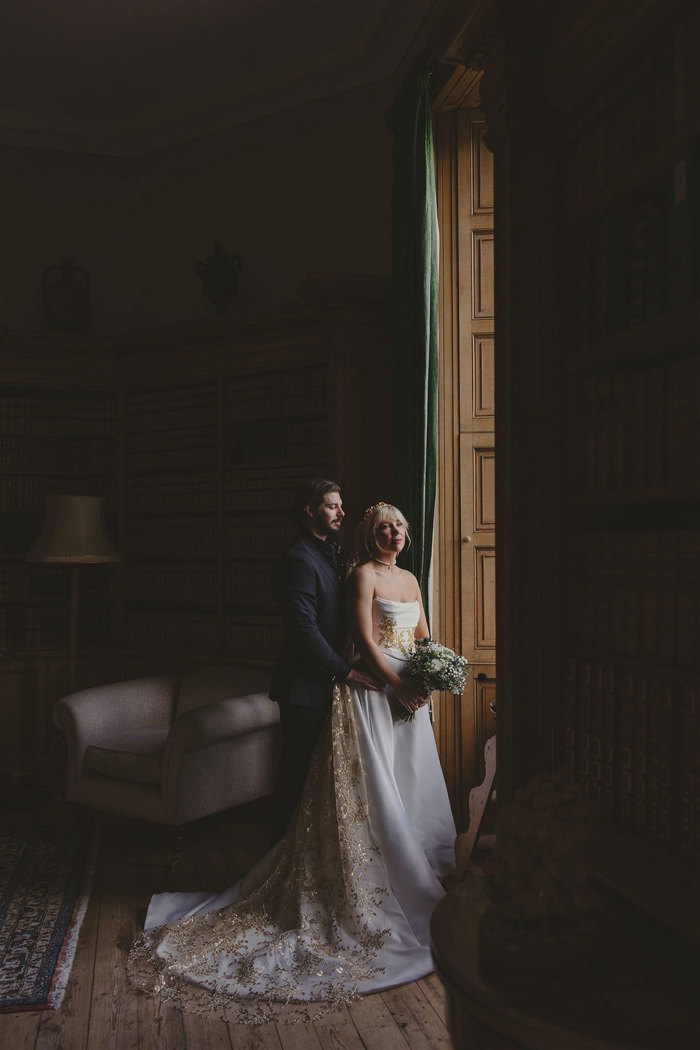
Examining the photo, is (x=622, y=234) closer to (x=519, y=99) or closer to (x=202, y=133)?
(x=519, y=99)

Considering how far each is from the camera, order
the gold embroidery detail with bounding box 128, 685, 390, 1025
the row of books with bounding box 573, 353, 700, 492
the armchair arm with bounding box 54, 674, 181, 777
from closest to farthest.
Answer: the row of books with bounding box 573, 353, 700, 492
the gold embroidery detail with bounding box 128, 685, 390, 1025
the armchair arm with bounding box 54, 674, 181, 777

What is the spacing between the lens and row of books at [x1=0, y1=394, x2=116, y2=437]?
213 inches

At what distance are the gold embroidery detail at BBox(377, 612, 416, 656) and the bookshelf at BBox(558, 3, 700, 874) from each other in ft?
4.44

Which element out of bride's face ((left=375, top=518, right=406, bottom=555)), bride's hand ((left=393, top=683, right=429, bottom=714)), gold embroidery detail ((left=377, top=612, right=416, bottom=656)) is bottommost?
bride's hand ((left=393, top=683, right=429, bottom=714))

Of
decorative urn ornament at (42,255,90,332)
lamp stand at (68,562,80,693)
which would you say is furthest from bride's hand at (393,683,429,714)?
decorative urn ornament at (42,255,90,332)

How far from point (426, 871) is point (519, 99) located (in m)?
2.42

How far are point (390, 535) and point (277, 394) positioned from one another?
5.72 ft

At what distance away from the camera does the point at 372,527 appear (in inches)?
135

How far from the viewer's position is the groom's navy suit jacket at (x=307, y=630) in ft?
11.0

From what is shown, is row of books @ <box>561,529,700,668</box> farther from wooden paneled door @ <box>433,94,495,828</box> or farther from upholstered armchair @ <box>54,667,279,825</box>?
upholstered armchair @ <box>54,667,279,825</box>

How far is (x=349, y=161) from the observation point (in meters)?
5.04

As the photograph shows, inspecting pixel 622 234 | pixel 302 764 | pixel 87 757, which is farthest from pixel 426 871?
pixel 622 234

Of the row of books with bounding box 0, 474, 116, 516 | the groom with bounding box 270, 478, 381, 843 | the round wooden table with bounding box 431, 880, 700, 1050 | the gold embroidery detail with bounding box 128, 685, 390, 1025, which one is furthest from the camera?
the row of books with bounding box 0, 474, 116, 516

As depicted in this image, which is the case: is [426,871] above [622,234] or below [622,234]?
below
